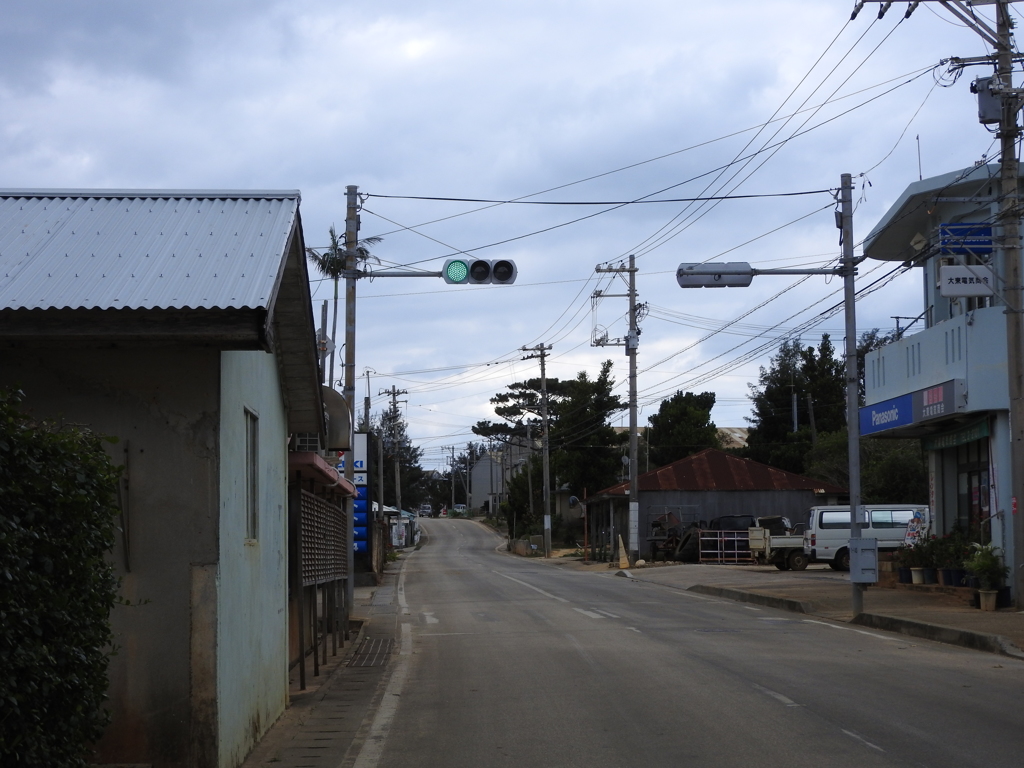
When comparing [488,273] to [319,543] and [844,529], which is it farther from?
[844,529]

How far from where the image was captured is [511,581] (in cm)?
3403

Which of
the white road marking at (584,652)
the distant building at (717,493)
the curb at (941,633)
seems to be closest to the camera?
the white road marking at (584,652)

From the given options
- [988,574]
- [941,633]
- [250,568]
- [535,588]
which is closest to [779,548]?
[535,588]

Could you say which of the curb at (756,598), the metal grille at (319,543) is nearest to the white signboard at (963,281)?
the curb at (756,598)

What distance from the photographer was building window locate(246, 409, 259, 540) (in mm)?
8406

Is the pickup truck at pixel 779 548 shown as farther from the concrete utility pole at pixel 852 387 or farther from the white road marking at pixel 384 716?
the white road marking at pixel 384 716

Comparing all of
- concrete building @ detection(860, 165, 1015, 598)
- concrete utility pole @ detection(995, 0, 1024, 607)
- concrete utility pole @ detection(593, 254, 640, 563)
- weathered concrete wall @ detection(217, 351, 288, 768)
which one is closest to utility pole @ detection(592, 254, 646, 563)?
concrete utility pole @ detection(593, 254, 640, 563)

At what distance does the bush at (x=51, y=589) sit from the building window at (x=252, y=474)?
3.08m

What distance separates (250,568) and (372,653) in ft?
25.3

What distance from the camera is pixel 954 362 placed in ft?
70.7

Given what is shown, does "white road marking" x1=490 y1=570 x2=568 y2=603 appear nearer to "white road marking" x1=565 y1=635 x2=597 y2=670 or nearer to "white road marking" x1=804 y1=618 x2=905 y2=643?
"white road marking" x1=804 y1=618 x2=905 y2=643

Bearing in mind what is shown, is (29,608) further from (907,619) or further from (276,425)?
(907,619)

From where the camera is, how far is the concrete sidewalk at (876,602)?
15.8 meters

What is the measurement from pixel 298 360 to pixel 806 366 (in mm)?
67582
